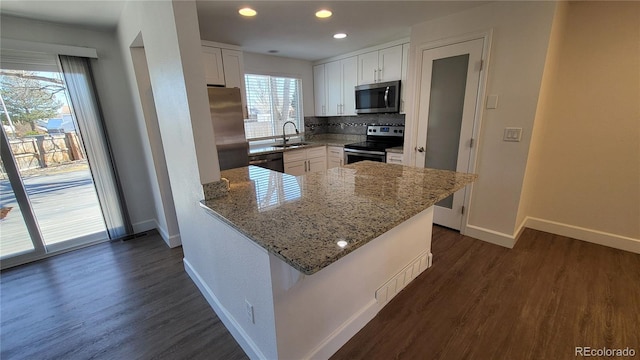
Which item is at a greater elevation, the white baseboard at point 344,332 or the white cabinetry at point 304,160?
the white cabinetry at point 304,160

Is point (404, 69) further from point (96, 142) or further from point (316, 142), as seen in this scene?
point (96, 142)

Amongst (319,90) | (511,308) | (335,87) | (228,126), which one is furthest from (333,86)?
(511,308)

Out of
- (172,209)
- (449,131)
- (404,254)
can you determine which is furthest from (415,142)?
(172,209)

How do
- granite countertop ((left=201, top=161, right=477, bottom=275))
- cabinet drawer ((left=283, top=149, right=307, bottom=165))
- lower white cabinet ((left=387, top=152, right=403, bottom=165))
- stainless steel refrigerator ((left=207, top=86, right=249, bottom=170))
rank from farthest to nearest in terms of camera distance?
cabinet drawer ((left=283, top=149, right=307, bottom=165)) → lower white cabinet ((left=387, top=152, right=403, bottom=165)) → stainless steel refrigerator ((left=207, top=86, right=249, bottom=170)) → granite countertop ((left=201, top=161, right=477, bottom=275))

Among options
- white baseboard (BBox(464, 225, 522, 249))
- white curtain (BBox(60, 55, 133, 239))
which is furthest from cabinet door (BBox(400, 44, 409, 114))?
white curtain (BBox(60, 55, 133, 239))

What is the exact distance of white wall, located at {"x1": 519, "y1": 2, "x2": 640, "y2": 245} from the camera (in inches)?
88.0

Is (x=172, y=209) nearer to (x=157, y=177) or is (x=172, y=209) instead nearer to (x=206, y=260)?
(x=157, y=177)

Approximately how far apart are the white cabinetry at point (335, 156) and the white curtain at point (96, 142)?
2.90 meters

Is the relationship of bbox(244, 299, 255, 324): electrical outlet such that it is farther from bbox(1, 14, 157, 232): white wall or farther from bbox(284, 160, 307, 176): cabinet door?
bbox(284, 160, 307, 176): cabinet door

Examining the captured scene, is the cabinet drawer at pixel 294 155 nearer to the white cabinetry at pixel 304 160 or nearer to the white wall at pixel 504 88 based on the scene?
the white cabinetry at pixel 304 160

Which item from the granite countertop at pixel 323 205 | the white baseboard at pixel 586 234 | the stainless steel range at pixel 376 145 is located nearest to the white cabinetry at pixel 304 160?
the stainless steel range at pixel 376 145

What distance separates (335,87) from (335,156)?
1165 mm

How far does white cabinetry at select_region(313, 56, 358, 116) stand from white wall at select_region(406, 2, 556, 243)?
1.29 metres

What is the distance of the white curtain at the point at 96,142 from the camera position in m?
2.58
